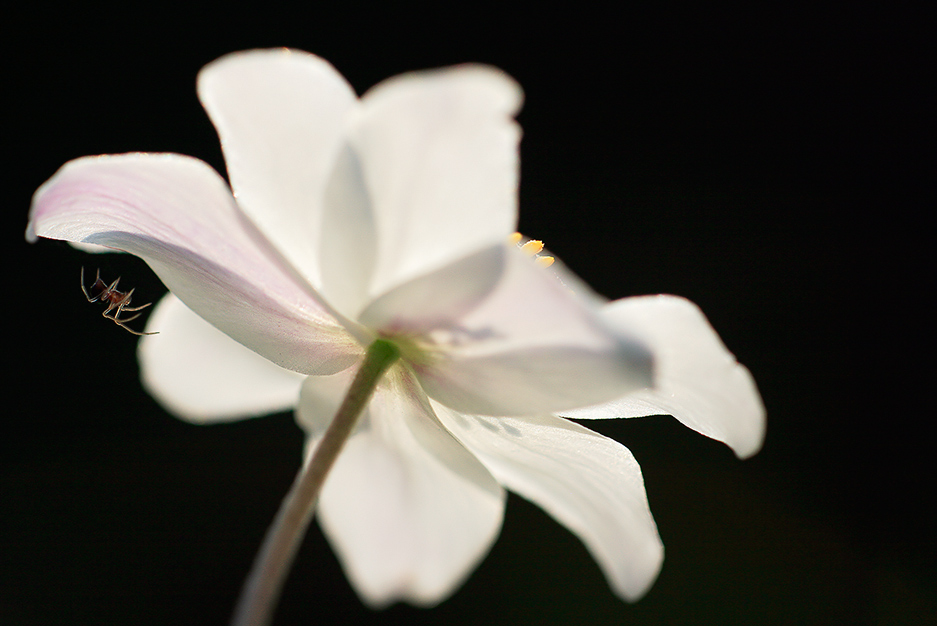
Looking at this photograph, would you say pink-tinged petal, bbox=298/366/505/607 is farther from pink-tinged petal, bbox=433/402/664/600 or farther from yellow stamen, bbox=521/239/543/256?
yellow stamen, bbox=521/239/543/256

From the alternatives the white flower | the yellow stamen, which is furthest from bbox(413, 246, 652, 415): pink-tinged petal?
the yellow stamen

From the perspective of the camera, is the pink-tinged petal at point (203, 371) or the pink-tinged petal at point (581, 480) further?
the pink-tinged petal at point (203, 371)

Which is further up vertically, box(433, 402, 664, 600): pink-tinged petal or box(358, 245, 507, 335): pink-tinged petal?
box(358, 245, 507, 335): pink-tinged petal

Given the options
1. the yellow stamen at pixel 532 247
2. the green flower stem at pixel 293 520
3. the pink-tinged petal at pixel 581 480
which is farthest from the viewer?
the yellow stamen at pixel 532 247

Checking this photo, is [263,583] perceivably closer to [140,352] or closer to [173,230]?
[173,230]

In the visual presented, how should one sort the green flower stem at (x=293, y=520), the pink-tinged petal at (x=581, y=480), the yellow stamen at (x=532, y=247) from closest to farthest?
the green flower stem at (x=293, y=520)
the pink-tinged petal at (x=581, y=480)
the yellow stamen at (x=532, y=247)

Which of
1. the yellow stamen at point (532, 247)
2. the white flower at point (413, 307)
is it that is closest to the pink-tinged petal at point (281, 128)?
the white flower at point (413, 307)

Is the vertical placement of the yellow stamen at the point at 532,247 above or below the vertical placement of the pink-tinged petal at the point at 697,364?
below

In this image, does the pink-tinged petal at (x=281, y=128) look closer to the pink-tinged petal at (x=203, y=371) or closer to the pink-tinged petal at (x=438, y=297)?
the pink-tinged petal at (x=438, y=297)
